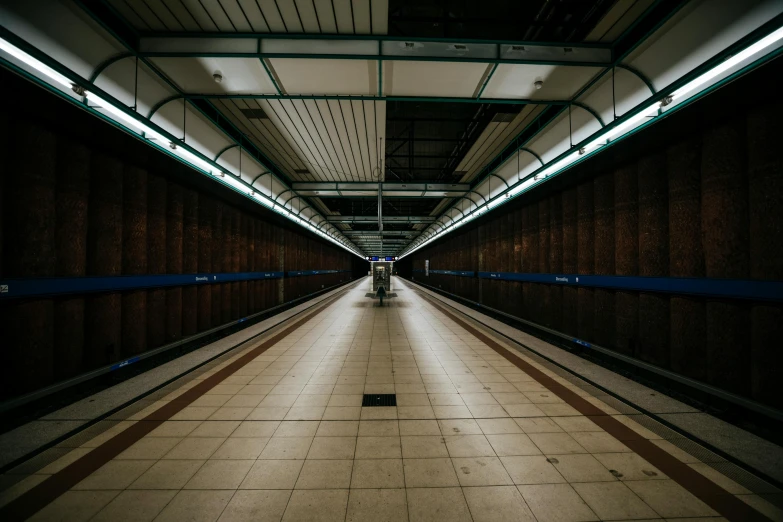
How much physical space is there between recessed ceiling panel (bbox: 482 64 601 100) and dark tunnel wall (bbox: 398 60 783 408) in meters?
1.17

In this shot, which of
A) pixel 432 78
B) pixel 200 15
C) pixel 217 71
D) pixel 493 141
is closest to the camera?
pixel 200 15

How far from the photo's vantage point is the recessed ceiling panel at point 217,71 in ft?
13.1

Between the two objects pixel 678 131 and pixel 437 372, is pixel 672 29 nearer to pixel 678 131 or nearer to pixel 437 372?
pixel 678 131

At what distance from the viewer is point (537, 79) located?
4336 millimetres

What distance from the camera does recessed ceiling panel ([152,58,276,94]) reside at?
400 cm

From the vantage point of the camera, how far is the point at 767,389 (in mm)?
3027

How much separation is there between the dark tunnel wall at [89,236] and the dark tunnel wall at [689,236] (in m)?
7.37

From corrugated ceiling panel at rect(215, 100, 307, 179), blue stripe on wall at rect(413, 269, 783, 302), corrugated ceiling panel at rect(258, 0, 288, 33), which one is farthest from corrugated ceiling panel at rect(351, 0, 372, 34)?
blue stripe on wall at rect(413, 269, 783, 302)

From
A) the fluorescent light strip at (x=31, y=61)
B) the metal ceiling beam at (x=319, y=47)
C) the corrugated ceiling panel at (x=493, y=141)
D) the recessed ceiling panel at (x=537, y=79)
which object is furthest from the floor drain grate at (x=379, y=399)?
the corrugated ceiling panel at (x=493, y=141)

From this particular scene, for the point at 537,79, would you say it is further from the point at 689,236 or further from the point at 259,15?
the point at 259,15

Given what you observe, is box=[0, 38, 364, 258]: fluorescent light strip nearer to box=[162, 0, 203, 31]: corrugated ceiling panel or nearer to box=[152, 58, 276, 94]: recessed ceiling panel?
box=[152, 58, 276, 94]: recessed ceiling panel

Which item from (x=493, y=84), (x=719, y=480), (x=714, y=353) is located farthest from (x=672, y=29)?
(x=719, y=480)

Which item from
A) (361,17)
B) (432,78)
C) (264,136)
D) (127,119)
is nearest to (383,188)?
(264,136)

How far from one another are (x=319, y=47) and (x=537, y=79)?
10.2 ft
